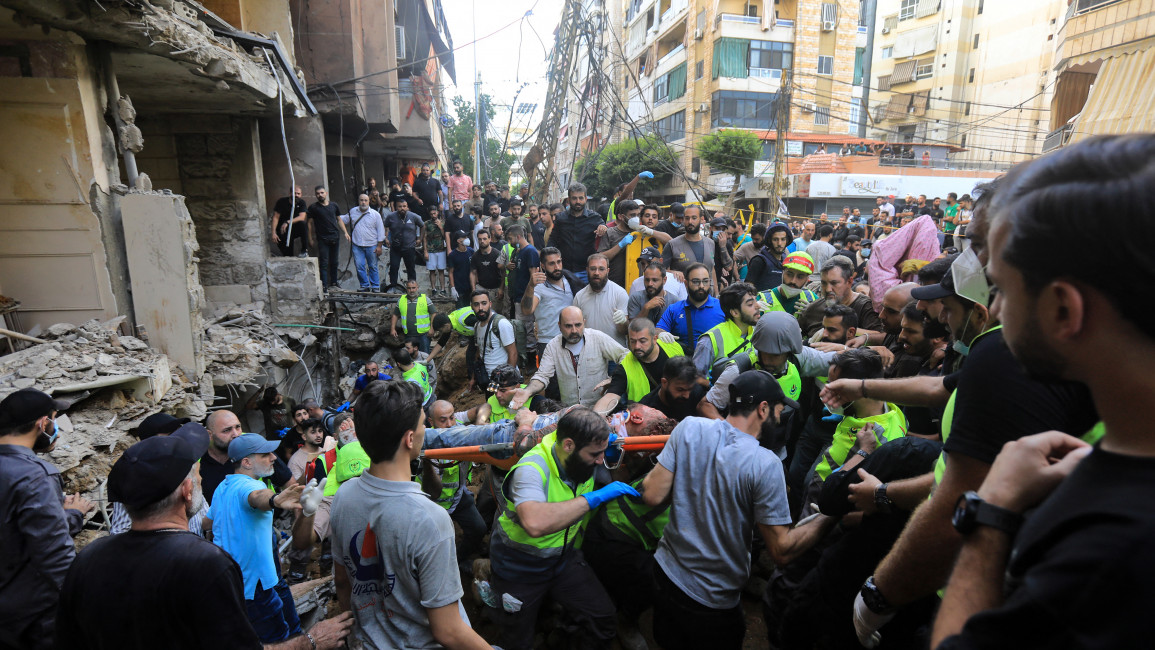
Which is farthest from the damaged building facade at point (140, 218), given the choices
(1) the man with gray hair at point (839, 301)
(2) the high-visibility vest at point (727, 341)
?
(1) the man with gray hair at point (839, 301)

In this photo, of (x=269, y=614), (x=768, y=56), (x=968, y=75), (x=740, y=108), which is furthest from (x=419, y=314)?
(x=968, y=75)

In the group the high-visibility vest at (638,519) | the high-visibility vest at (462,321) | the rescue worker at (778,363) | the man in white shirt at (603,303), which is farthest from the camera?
the high-visibility vest at (462,321)

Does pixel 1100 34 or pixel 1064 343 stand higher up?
pixel 1100 34

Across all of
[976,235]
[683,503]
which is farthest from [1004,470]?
[683,503]

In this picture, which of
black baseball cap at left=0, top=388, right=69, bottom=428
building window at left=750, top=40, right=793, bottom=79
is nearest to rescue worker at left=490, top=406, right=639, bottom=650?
black baseball cap at left=0, top=388, right=69, bottom=428

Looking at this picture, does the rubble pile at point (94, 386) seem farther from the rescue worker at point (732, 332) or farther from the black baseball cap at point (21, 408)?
the rescue worker at point (732, 332)

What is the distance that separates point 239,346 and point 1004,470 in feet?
27.5

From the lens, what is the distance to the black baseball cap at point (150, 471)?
1.92 meters

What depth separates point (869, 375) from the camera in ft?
10.3

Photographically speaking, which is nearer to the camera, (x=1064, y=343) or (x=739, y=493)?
(x=1064, y=343)

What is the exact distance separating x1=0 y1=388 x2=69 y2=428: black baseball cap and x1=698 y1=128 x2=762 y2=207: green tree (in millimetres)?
25846

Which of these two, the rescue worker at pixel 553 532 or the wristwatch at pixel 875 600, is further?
the rescue worker at pixel 553 532

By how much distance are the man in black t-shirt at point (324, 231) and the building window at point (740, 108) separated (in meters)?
23.7

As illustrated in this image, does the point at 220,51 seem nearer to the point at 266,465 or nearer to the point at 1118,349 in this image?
the point at 266,465
